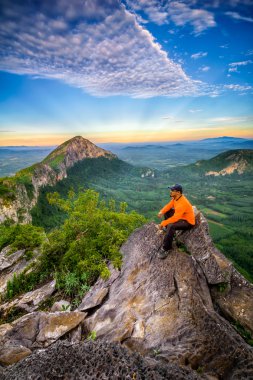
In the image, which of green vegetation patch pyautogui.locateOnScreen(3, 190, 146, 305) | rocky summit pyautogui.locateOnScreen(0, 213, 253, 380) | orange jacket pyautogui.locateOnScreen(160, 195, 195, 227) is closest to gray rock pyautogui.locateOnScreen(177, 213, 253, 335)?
rocky summit pyautogui.locateOnScreen(0, 213, 253, 380)

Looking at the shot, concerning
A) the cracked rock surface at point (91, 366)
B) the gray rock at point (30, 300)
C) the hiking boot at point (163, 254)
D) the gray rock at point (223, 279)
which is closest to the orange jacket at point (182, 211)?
the gray rock at point (223, 279)

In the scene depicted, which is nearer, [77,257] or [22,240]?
[77,257]

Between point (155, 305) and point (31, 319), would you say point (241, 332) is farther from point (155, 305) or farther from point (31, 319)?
point (31, 319)

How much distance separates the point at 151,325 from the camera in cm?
666

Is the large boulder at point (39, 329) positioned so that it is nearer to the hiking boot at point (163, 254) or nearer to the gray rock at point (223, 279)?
the hiking boot at point (163, 254)

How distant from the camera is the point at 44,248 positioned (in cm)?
1277

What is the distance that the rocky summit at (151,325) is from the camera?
4.12m

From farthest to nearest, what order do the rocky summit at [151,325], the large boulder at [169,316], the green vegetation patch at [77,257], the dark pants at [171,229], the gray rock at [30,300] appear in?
1. the green vegetation patch at [77,257]
2. the gray rock at [30,300]
3. the dark pants at [171,229]
4. the large boulder at [169,316]
5. the rocky summit at [151,325]

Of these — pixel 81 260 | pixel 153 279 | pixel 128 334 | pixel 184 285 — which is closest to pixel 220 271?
pixel 184 285

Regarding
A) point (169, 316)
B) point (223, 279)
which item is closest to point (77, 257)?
point (169, 316)

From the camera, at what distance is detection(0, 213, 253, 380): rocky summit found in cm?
412

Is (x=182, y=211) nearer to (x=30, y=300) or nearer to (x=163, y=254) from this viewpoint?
(x=163, y=254)

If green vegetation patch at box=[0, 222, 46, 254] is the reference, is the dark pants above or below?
above

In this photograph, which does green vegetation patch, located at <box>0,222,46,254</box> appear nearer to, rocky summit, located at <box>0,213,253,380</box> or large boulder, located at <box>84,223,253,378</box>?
rocky summit, located at <box>0,213,253,380</box>
